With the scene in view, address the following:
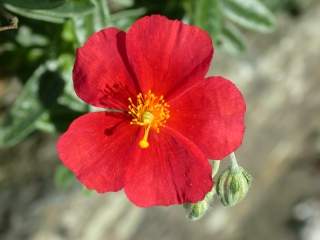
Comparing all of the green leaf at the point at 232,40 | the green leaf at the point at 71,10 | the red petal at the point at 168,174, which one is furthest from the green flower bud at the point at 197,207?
the green leaf at the point at 232,40

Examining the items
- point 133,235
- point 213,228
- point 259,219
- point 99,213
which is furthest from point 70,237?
point 259,219

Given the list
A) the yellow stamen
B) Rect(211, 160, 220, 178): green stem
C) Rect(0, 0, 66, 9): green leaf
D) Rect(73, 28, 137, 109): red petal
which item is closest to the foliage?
Rect(0, 0, 66, 9): green leaf

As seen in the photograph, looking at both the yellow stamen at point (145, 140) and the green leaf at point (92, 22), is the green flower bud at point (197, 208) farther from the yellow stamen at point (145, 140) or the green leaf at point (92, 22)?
the green leaf at point (92, 22)

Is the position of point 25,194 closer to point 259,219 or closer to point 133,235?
point 133,235

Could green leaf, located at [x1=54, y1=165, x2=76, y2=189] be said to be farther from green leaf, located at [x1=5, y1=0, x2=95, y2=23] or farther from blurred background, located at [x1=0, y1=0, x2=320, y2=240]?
green leaf, located at [x1=5, y1=0, x2=95, y2=23]

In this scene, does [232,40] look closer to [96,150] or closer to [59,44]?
[59,44]

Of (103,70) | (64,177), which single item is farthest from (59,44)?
(103,70)
